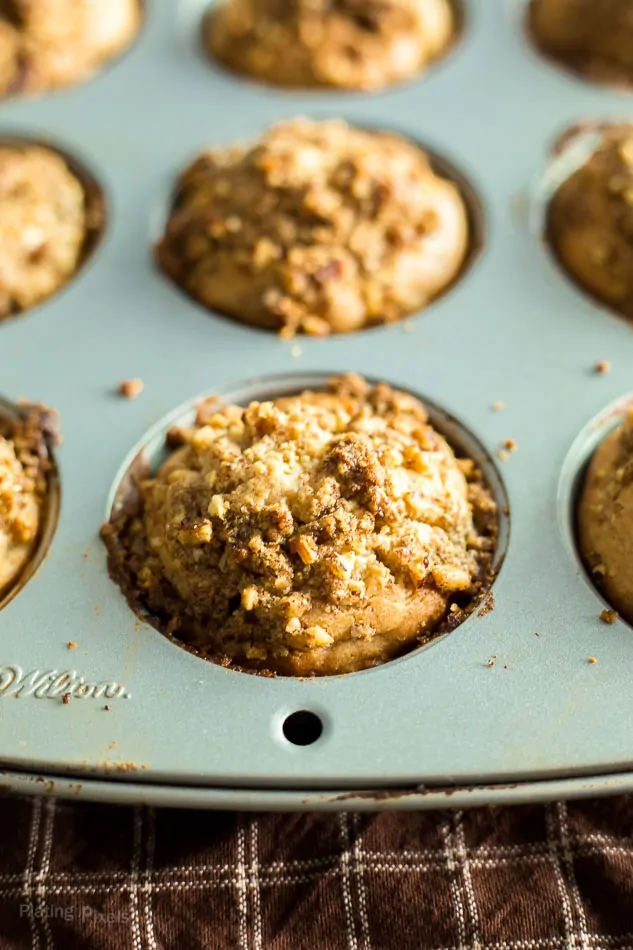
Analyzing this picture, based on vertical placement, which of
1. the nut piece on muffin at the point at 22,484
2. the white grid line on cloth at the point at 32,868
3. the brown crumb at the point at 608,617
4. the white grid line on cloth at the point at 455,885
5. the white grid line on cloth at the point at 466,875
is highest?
the brown crumb at the point at 608,617

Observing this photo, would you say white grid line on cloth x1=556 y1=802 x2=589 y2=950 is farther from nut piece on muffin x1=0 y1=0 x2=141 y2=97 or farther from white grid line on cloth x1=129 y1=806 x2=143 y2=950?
nut piece on muffin x1=0 y1=0 x2=141 y2=97

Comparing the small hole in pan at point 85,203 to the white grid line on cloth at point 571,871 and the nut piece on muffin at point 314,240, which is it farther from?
the white grid line on cloth at point 571,871

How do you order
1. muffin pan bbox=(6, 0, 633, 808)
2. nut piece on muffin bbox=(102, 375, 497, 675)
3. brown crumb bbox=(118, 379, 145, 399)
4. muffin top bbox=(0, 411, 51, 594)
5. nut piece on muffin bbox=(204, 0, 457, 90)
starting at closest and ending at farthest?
muffin pan bbox=(6, 0, 633, 808), nut piece on muffin bbox=(102, 375, 497, 675), muffin top bbox=(0, 411, 51, 594), brown crumb bbox=(118, 379, 145, 399), nut piece on muffin bbox=(204, 0, 457, 90)

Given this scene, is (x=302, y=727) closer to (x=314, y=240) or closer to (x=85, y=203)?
(x=314, y=240)

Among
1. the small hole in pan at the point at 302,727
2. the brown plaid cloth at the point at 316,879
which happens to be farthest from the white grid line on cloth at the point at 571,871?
the small hole in pan at the point at 302,727

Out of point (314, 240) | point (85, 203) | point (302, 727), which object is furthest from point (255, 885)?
point (85, 203)

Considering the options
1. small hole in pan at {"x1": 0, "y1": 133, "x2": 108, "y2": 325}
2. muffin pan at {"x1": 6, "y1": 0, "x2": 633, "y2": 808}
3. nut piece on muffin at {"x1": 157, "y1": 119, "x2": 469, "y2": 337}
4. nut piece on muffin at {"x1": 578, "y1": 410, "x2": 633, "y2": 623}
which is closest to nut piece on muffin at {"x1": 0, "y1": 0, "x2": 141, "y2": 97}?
muffin pan at {"x1": 6, "y1": 0, "x2": 633, "y2": 808}

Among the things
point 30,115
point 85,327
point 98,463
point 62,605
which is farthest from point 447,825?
point 30,115
